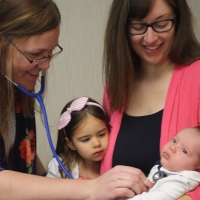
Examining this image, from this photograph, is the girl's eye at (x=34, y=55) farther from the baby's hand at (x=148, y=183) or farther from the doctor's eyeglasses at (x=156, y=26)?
the baby's hand at (x=148, y=183)

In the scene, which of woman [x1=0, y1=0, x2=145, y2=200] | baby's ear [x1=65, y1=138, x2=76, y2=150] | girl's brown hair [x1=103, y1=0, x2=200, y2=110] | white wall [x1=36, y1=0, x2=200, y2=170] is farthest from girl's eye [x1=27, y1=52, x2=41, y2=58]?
white wall [x1=36, y1=0, x2=200, y2=170]

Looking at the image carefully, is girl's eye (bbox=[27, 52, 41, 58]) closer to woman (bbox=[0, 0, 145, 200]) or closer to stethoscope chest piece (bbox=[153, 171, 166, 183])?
woman (bbox=[0, 0, 145, 200])

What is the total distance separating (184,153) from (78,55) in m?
1.23

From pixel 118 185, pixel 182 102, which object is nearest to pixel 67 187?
pixel 118 185

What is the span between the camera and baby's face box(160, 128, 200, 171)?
1104mm

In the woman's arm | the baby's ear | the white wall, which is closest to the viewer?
the woman's arm

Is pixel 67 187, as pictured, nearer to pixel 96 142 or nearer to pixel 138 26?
pixel 96 142

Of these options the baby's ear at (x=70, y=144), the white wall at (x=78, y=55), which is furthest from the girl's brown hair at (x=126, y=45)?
the white wall at (x=78, y=55)

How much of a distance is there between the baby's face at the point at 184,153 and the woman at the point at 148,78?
95mm

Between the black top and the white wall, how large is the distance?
86cm

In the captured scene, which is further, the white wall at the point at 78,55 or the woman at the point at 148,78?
the white wall at the point at 78,55

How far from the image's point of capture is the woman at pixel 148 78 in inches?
50.1

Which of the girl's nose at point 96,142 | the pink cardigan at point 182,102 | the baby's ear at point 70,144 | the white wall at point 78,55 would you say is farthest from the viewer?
the white wall at point 78,55

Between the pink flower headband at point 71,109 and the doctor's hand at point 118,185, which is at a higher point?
the pink flower headband at point 71,109
